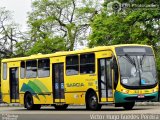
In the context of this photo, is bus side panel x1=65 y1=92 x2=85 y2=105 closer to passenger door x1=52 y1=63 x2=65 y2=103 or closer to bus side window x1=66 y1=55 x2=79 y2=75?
passenger door x1=52 y1=63 x2=65 y2=103

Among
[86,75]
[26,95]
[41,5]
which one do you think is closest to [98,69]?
[86,75]

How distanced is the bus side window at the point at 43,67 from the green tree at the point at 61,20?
1379 inches

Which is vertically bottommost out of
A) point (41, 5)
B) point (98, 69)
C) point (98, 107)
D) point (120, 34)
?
point (98, 107)

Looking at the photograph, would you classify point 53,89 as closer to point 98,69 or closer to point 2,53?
point 98,69

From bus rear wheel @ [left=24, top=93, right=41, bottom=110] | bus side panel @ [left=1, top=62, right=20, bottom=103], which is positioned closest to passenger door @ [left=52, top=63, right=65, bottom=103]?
bus rear wheel @ [left=24, top=93, right=41, bottom=110]

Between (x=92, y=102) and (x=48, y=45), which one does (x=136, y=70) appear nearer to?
(x=92, y=102)

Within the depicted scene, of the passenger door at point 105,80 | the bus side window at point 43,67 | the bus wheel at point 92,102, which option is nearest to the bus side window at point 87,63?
the passenger door at point 105,80

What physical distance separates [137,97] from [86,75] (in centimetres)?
332

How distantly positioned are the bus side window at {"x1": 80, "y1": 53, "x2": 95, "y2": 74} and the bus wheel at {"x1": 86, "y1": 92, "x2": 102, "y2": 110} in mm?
1167

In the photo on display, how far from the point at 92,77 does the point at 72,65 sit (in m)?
2.04

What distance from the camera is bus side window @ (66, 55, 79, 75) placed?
97.9 ft

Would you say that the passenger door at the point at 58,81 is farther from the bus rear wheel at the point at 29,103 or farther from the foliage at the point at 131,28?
the foliage at the point at 131,28

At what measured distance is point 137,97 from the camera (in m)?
26.9

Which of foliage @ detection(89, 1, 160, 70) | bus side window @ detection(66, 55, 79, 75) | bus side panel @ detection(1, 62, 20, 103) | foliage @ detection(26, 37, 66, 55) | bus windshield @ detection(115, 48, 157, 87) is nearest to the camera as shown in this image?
bus windshield @ detection(115, 48, 157, 87)
